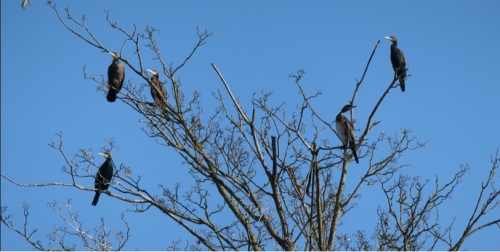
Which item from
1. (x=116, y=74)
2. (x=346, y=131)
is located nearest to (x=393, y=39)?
(x=346, y=131)

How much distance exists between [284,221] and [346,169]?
3.70 ft

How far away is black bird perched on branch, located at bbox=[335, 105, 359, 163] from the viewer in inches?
278

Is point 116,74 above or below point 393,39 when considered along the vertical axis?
A: below

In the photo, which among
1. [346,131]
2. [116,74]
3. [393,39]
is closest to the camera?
[346,131]

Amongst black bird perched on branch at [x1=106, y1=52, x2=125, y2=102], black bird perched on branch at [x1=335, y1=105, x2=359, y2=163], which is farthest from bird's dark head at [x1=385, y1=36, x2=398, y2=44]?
black bird perched on branch at [x1=106, y1=52, x2=125, y2=102]

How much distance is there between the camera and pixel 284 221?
6.25m

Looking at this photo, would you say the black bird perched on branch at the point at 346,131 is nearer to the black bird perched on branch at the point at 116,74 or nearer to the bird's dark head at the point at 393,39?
the bird's dark head at the point at 393,39

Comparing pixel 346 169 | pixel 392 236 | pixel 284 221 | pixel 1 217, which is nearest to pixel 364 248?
pixel 392 236

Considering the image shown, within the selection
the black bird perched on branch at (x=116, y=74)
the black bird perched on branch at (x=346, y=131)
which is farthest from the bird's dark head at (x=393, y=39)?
the black bird perched on branch at (x=116, y=74)

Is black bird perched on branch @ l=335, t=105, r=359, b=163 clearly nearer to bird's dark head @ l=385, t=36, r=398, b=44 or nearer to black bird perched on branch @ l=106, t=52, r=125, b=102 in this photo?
bird's dark head @ l=385, t=36, r=398, b=44

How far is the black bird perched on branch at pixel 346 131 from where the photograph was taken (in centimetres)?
706

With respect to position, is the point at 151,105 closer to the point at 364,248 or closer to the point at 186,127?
the point at 186,127

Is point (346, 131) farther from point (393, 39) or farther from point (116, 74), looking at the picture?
point (393, 39)

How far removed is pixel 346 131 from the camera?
7.53 m
